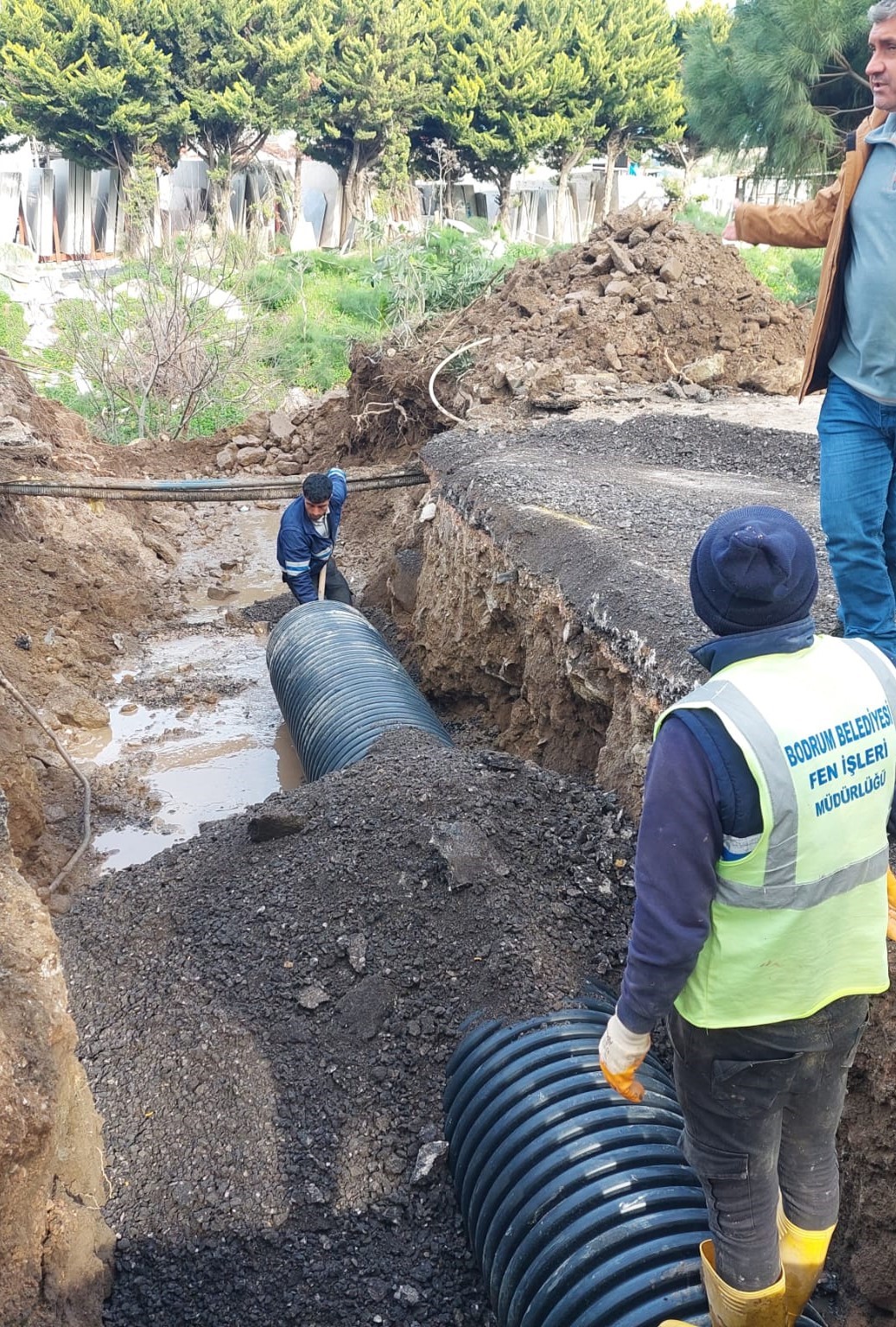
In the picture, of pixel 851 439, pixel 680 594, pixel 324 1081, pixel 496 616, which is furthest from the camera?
pixel 496 616

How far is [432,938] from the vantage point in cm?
397

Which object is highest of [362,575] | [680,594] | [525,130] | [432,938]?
[525,130]

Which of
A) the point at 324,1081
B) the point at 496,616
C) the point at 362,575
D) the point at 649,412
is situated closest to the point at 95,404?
the point at 362,575

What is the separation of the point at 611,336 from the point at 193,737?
21.0 ft

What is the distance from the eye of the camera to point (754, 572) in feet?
6.47

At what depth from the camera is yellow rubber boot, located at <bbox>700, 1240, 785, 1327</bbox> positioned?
2240mm

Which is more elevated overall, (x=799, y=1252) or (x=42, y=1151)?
(x=799, y=1252)

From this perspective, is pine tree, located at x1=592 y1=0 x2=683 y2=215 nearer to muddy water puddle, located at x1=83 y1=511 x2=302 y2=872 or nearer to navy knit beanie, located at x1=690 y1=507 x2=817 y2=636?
muddy water puddle, located at x1=83 y1=511 x2=302 y2=872

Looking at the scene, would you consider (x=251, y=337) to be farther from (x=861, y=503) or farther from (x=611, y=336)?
(x=861, y=503)

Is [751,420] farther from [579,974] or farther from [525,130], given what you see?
[525,130]

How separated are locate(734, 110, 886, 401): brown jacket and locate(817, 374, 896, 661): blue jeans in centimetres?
16

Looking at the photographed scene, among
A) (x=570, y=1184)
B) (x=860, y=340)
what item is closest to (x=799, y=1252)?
(x=570, y=1184)

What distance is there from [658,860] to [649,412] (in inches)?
341

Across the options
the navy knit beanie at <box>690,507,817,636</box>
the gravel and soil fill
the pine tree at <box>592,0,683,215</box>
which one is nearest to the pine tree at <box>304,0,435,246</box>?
the pine tree at <box>592,0,683,215</box>
